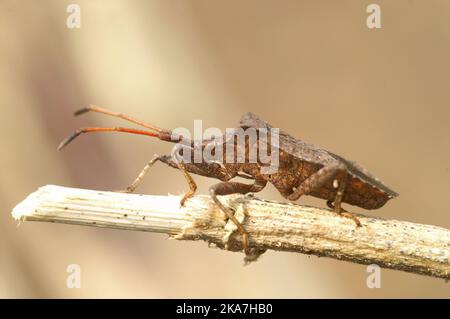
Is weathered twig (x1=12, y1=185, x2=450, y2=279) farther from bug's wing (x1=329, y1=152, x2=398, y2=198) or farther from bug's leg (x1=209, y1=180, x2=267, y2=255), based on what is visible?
bug's wing (x1=329, y1=152, x2=398, y2=198)

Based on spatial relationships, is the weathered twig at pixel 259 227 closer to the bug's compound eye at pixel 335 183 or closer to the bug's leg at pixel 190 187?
the bug's leg at pixel 190 187

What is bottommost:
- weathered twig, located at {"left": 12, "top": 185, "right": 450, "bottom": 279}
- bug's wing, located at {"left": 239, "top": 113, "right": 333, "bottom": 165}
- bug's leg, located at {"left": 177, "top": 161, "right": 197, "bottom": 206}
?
weathered twig, located at {"left": 12, "top": 185, "right": 450, "bottom": 279}

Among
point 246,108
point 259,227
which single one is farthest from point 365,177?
point 246,108

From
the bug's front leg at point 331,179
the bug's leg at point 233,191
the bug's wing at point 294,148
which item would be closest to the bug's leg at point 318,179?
the bug's front leg at point 331,179

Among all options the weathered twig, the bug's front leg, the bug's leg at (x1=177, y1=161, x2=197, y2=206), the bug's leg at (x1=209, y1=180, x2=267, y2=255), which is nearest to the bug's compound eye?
the bug's front leg

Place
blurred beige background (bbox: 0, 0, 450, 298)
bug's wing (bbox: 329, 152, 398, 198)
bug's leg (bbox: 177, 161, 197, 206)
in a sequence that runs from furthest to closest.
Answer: blurred beige background (bbox: 0, 0, 450, 298), bug's wing (bbox: 329, 152, 398, 198), bug's leg (bbox: 177, 161, 197, 206)

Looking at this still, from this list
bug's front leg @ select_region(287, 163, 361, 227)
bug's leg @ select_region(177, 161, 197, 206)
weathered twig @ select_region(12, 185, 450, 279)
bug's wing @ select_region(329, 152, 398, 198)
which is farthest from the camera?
bug's wing @ select_region(329, 152, 398, 198)

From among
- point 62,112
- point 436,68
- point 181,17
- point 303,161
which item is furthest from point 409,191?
point 62,112
